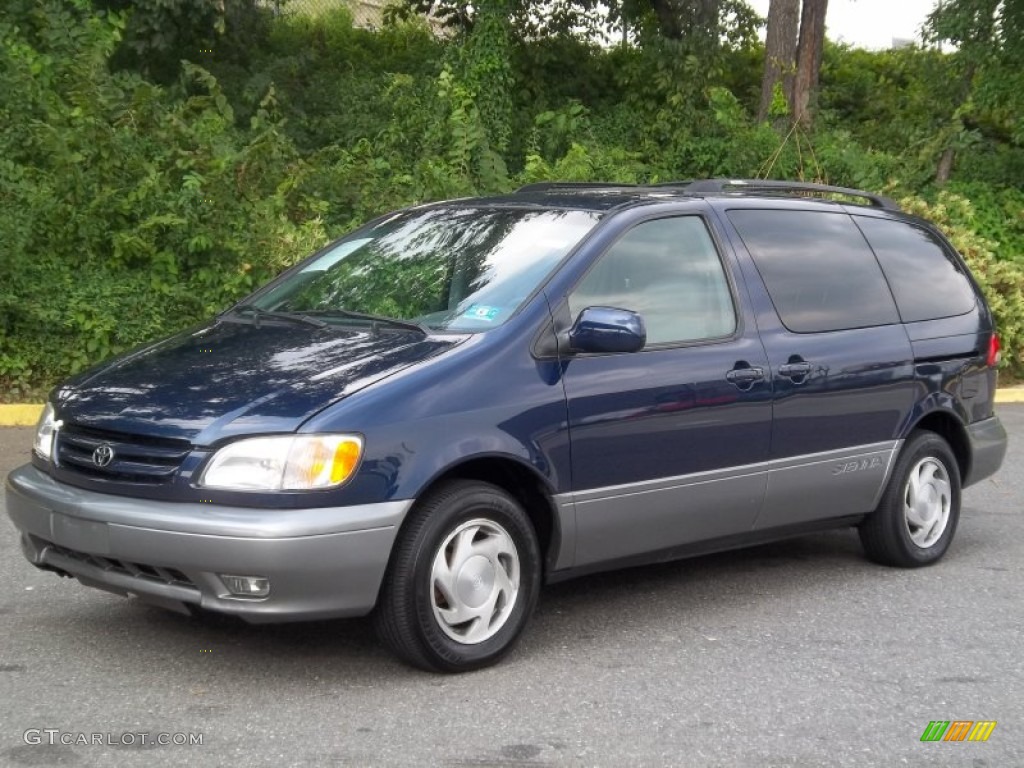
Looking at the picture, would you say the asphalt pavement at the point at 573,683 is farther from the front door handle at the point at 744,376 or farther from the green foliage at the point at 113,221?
the green foliage at the point at 113,221

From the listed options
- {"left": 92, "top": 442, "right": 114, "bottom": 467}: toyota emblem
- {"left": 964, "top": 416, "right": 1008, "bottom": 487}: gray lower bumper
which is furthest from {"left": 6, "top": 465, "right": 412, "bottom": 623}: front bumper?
{"left": 964, "top": 416, "right": 1008, "bottom": 487}: gray lower bumper

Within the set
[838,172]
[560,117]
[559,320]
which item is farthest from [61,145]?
[838,172]

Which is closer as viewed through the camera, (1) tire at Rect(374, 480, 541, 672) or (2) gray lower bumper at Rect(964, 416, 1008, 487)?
(1) tire at Rect(374, 480, 541, 672)

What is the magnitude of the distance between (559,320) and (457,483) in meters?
0.78

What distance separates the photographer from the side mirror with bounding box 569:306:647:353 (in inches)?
208

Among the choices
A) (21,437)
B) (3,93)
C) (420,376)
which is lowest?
(21,437)

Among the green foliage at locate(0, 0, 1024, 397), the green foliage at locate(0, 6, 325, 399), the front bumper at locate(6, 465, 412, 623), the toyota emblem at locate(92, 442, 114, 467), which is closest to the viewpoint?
the front bumper at locate(6, 465, 412, 623)

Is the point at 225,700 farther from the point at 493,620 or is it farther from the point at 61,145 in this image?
the point at 61,145

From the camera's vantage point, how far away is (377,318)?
18.3ft

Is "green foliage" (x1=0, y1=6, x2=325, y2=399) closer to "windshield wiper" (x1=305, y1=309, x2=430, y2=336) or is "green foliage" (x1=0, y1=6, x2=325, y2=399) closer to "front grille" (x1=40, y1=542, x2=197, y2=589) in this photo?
"windshield wiper" (x1=305, y1=309, x2=430, y2=336)

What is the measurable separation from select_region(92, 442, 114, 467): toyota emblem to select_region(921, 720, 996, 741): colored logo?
2.79 meters

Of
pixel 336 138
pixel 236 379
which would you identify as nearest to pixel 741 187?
pixel 236 379

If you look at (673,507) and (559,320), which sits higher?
(559,320)

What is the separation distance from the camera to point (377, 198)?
14023 millimetres
